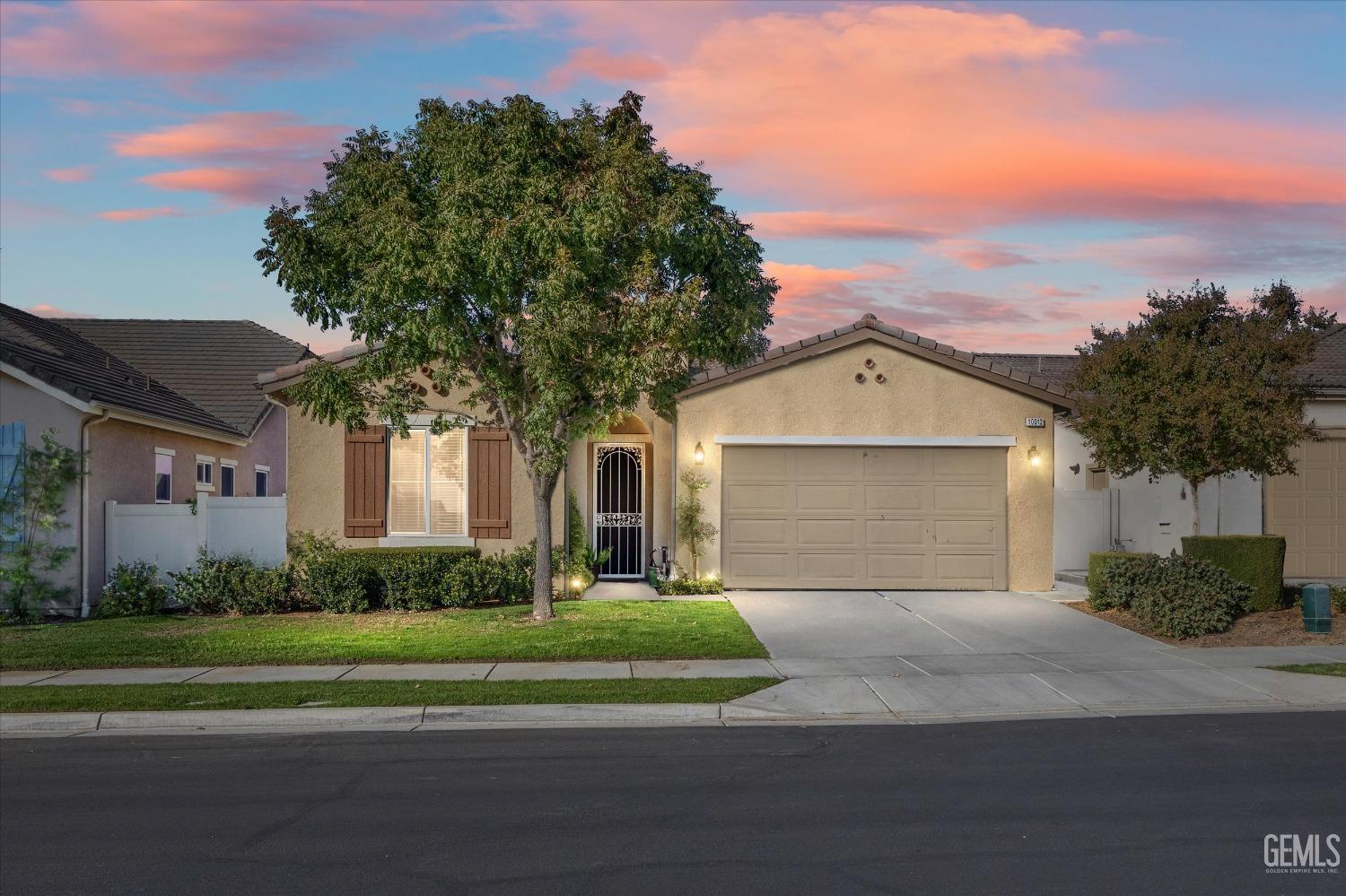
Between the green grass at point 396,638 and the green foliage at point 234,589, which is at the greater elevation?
the green foliage at point 234,589

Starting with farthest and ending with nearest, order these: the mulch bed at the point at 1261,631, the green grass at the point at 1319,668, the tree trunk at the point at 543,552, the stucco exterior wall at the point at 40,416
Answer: the stucco exterior wall at the point at 40,416 → the tree trunk at the point at 543,552 → the mulch bed at the point at 1261,631 → the green grass at the point at 1319,668

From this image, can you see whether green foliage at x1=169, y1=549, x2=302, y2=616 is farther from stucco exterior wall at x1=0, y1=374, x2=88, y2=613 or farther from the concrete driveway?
the concrete driveway

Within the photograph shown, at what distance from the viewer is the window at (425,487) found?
61.8 ft

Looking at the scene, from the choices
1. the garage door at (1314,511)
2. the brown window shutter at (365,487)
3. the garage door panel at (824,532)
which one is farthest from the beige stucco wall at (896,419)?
the garage door at (1314,511)

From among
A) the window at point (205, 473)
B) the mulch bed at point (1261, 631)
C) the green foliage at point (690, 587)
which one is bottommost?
the mulch bed at point (1261, 631)

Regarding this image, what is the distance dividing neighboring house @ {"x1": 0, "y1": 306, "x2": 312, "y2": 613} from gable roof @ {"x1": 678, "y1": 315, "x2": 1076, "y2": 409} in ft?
31.3

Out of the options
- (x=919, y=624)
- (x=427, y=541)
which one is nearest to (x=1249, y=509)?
(x=919, y=624)

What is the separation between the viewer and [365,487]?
18.6m

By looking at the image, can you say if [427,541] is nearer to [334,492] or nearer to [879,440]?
[334,492]

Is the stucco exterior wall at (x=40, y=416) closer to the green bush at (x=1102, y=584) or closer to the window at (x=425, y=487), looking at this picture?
the window at (x=425, y=487)

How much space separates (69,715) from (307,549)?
7980mm

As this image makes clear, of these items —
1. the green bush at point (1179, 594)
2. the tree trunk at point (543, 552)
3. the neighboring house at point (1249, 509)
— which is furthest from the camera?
the neighboring house at point (1249, 509)

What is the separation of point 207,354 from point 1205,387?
22553 mm

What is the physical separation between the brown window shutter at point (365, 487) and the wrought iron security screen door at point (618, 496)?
161 inches
